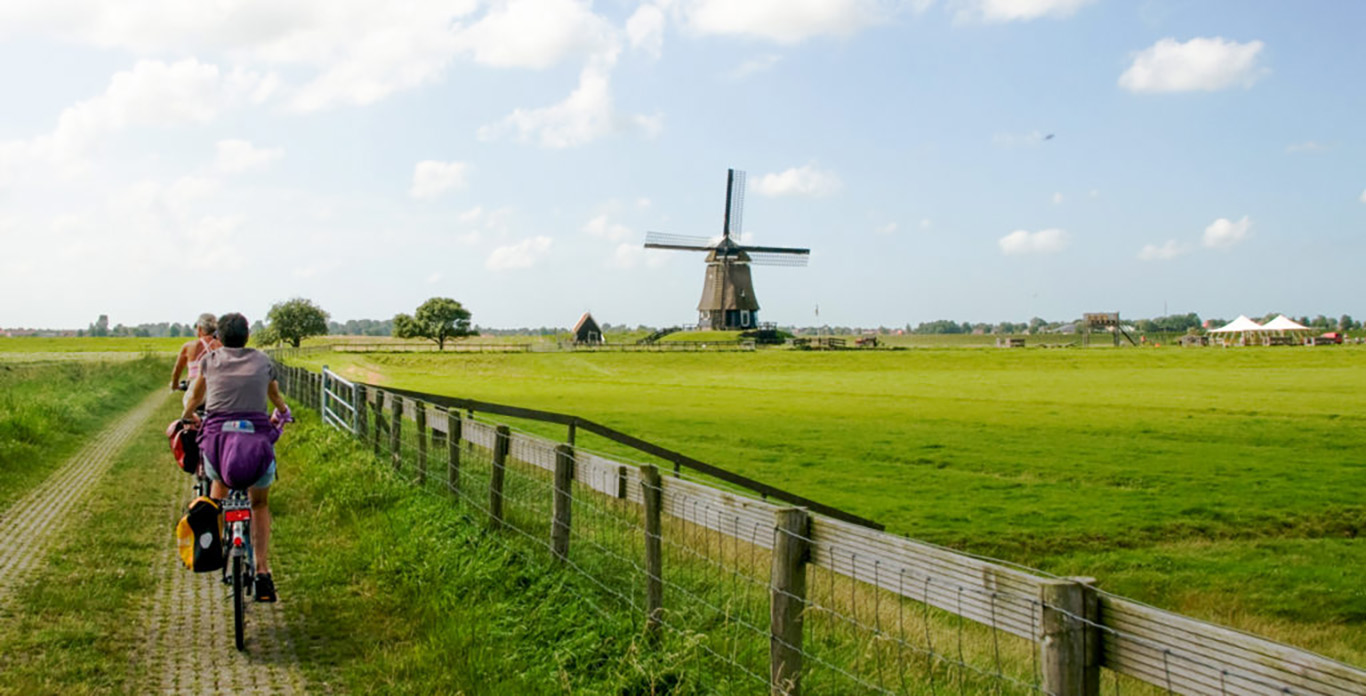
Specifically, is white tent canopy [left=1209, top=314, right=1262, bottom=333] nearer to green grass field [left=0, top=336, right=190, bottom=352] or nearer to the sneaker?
green grass field [left=0, top=336, right=190, bottom=352]

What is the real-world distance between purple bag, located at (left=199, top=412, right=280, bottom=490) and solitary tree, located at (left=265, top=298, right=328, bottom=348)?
151 m

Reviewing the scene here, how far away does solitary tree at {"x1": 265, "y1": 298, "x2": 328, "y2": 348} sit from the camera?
151375 millimetres

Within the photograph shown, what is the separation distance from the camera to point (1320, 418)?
36.6 meters

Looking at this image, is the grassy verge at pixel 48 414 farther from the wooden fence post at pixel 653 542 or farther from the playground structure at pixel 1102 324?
the playground structure at pixel 1102 324

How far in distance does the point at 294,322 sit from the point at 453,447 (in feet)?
497

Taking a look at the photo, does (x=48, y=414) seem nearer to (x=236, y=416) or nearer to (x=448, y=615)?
(x=236, y=416)

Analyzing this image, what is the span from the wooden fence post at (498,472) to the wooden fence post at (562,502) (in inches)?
46.4

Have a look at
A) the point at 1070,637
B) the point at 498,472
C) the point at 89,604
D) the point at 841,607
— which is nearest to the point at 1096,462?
the point at 841,607

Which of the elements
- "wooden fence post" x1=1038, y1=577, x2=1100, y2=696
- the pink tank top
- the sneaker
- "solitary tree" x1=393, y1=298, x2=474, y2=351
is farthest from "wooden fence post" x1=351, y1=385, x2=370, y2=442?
"solitary tree" x1=393, y1=298, x2=474, y2=351

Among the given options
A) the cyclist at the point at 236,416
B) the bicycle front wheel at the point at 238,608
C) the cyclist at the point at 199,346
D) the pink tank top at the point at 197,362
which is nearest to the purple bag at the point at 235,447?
the cyclist at the point at 236,416

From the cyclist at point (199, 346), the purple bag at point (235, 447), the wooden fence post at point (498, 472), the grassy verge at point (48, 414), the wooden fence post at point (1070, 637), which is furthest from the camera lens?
the grassy verge at point (48, 414)

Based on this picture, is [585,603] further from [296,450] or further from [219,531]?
[296,450]

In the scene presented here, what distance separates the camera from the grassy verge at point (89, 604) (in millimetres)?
6422

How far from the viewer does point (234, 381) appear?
758 centimetres
